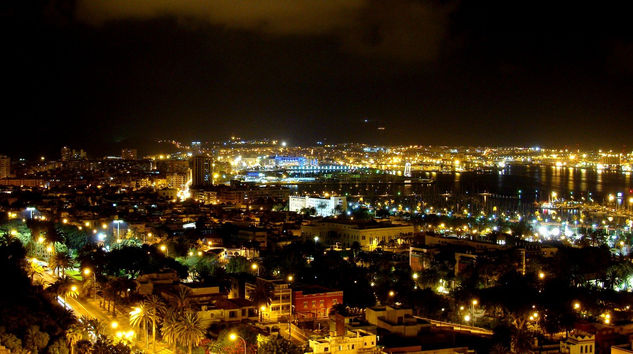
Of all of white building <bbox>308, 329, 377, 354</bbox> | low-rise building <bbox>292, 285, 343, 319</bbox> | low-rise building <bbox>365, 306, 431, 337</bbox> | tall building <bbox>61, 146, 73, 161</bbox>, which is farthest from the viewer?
tall building <bbox>61, 146, 73, 161</bbox>

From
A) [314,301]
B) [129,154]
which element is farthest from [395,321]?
[129,154]

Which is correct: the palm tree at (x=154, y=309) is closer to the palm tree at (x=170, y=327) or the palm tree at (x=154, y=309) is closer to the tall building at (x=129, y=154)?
the palm tree at (x=170, y=327)

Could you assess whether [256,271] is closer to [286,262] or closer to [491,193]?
[286,262]

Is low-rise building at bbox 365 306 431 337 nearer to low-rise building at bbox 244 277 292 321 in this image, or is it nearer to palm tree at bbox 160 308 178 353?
low-rise building at bbox 244 277 292 321

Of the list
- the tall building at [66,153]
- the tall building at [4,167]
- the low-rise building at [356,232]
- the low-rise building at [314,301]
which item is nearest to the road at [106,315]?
the low-rise building at [314,301]

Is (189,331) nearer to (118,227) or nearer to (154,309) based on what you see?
(154,309)

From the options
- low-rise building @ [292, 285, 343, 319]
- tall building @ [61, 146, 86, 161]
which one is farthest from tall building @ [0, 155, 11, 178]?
low-rise building @ [292, 285, 343, 319]
